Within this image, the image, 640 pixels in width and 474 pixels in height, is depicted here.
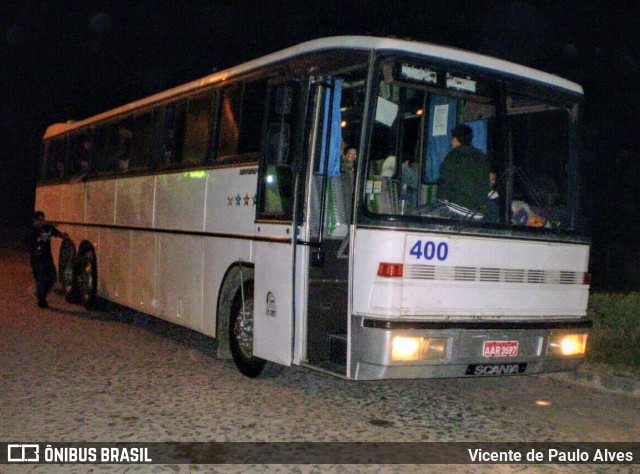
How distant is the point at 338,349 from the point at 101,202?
7.84m

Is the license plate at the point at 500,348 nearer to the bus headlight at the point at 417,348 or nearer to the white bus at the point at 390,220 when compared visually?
the white bus at the point at 390,220

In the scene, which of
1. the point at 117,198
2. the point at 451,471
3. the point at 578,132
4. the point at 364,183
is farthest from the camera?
the point at 117,198

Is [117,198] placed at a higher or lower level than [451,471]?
higher

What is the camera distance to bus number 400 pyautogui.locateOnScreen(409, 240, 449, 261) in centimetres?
695

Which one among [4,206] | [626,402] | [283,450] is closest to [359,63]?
[283,450]

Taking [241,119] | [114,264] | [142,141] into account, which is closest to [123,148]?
[142,141]

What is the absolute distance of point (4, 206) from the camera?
2309 inches

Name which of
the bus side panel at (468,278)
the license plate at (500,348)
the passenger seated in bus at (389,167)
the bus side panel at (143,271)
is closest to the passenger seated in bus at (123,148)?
the bus side panel at (143,271)

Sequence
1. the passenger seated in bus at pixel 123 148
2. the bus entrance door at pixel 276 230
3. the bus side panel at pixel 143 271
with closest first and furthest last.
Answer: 1. the bus entrance door at pixel 276 230
2. the bus side panel at pixel 143 271
3. the passenger seated in bus at pixel 123 148

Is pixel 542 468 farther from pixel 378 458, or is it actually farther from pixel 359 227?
pixel 359 227

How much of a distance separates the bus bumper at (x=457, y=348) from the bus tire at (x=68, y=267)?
31.8ft

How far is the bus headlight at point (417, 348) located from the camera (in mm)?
6852

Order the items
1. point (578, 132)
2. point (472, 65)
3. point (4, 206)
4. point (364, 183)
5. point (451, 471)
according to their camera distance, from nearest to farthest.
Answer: point (451, 471)
point (364, 183)
point (472, 65)
point (578, 132)
point (4, 206)

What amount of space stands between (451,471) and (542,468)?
70 cm
